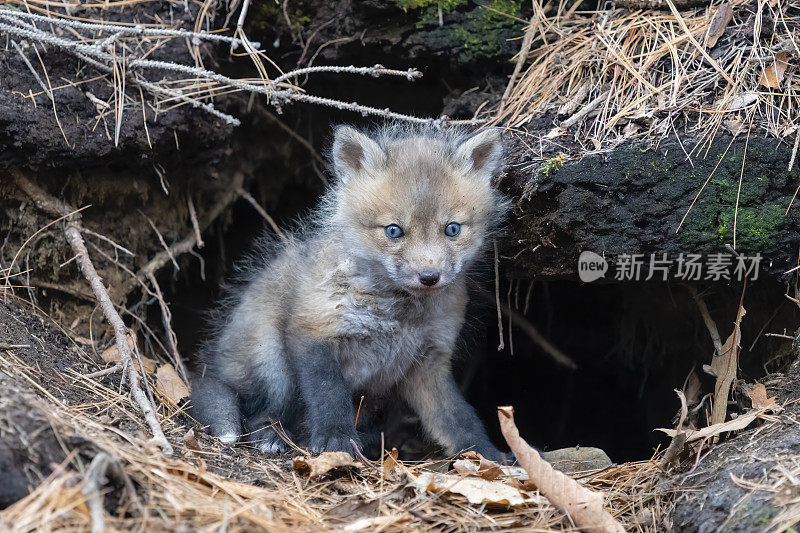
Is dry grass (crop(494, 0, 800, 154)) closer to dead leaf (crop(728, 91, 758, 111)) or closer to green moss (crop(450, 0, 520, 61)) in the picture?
dead leaf (crop(728, 91, 758, 111))

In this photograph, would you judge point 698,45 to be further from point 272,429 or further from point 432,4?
point 272,429

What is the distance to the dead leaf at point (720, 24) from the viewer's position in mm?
3806

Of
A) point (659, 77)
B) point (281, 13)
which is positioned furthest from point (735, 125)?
point (281, 13)

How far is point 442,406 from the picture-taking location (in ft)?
13.1

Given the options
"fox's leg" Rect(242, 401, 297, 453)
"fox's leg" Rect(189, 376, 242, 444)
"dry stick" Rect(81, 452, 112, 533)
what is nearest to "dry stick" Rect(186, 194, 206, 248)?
"fox's leg" Rect(189, 376, 242, 444)

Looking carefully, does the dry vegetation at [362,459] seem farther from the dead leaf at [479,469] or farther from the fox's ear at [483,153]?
the fox's ear at [483,153]

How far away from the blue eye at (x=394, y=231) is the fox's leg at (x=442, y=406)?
93cm

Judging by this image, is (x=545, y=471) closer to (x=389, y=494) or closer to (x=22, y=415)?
(x=389, y=494)

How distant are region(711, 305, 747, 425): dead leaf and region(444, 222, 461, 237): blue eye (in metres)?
1.49

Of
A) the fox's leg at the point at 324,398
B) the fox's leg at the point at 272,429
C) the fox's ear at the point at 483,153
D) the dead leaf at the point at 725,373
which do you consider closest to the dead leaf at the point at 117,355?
the fox's leg at the point at 272,429

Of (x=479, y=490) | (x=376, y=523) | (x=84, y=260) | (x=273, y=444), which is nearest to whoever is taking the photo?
(x=376, y=523)

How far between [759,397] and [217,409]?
9.14 ft

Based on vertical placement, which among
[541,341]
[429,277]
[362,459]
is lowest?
[541,341]

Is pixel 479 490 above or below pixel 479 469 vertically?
above
